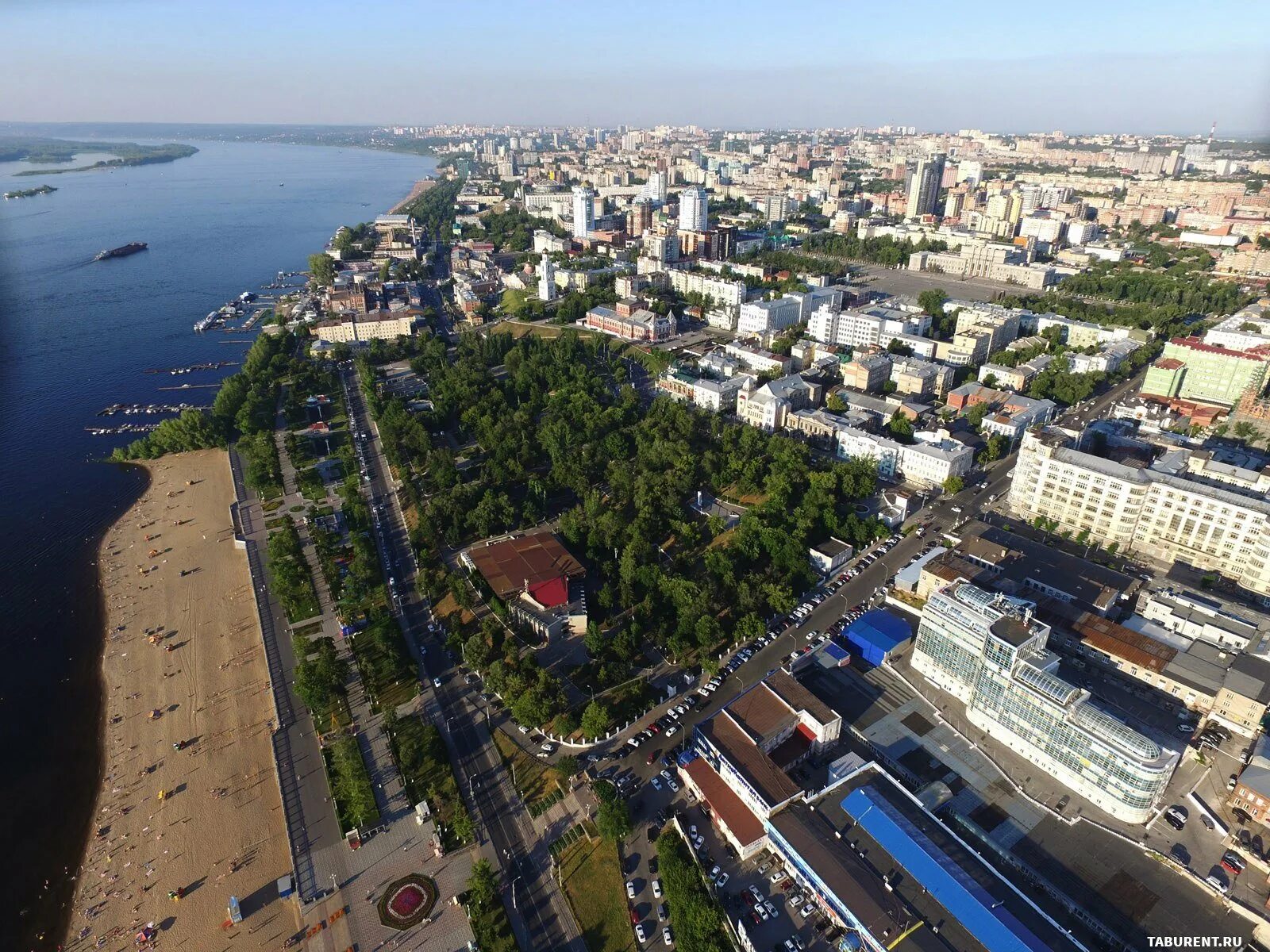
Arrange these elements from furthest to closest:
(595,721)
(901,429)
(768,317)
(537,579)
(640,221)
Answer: (640,221) < (768,317) < (901,429) < (537,579) < (595,721)

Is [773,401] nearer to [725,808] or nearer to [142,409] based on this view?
[725,808]

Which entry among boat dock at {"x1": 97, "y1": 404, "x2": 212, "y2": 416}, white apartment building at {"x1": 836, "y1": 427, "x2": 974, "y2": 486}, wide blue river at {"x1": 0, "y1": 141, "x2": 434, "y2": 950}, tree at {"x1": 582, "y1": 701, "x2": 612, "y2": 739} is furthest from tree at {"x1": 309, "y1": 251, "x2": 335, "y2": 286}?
tree at {"x1": 582, "y1": 701, "x2": 612, "y2": 739}

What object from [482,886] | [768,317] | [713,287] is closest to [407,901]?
[482,886]

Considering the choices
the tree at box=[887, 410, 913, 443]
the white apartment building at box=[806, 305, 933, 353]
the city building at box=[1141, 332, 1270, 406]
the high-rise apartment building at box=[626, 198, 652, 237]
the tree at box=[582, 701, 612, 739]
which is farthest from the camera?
the high-rise apartment building at box=[626, 198, 652, 237]

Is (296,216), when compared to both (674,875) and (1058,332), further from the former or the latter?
(674,875)

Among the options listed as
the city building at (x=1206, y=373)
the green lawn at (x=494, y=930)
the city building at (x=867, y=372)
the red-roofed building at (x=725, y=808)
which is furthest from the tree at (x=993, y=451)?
the green lawn at (x=494, y=930)

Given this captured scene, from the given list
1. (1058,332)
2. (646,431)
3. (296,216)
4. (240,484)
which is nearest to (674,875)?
(646,431)

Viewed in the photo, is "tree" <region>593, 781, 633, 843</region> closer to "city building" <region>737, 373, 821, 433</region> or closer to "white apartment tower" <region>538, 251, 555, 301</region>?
"city building" <region>737, 373, 821, 433</region>
